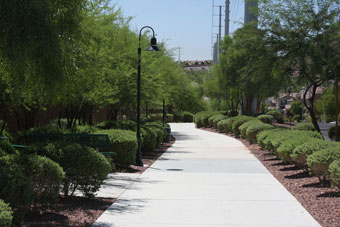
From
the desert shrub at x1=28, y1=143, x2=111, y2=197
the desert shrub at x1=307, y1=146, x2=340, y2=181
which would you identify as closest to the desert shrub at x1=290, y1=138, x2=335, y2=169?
the desert shrub at x1=307, y1=146, x2=340, y2=181

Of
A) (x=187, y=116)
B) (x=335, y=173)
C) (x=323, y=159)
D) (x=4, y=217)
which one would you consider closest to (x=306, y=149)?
(x=323, y=159)

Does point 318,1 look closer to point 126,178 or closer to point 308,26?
point 308,26

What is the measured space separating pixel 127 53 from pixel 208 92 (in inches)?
1193

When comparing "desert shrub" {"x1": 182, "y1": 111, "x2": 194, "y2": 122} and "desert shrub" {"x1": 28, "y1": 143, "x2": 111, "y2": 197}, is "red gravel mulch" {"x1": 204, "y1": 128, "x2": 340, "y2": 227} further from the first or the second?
"desert shrub" {"x1": 182, "y1": 111, "x2": 194, "y2": 122}

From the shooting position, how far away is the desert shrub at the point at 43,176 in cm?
725

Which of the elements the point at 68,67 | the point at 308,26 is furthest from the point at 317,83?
the point at 68,67

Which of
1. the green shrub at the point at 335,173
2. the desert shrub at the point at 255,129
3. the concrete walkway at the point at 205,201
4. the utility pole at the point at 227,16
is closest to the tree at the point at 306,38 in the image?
the desert shrub at the point at 255,129

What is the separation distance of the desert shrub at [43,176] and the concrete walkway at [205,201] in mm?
813

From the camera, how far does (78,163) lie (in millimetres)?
8859

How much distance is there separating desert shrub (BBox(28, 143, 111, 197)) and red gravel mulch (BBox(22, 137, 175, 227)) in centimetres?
29

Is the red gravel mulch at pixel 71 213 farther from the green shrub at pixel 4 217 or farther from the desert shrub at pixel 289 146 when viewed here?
the desert shrub at pixel 289 146

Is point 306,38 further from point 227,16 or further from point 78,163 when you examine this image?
point 227,16

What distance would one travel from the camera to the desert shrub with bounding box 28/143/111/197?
8.91 metres

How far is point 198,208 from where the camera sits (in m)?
9.13
